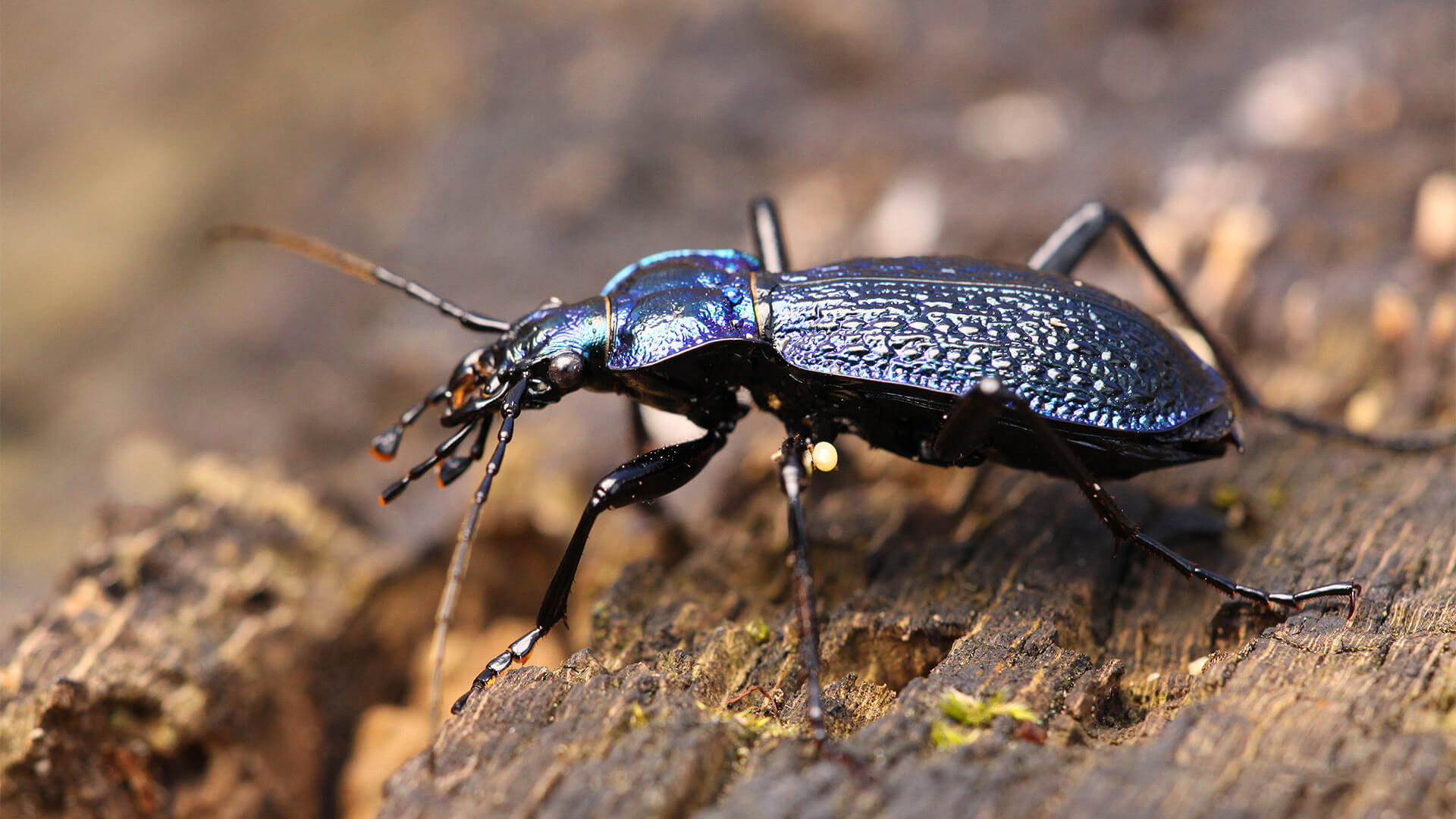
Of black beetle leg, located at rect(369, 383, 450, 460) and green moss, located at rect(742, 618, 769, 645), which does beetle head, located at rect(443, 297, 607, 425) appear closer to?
black beetle leg, located at rect(369, 383, 450, 460)

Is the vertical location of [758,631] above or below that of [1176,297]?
below

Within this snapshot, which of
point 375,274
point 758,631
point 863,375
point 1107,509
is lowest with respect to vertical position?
point 1107,509

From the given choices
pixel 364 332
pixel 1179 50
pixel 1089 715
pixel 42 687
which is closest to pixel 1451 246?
pixel 1179 50

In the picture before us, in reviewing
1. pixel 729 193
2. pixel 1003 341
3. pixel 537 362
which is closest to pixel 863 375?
pixel 1003 341

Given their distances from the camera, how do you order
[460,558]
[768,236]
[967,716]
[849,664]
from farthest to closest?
[768,236], [849,664], [460,558], [967,716]

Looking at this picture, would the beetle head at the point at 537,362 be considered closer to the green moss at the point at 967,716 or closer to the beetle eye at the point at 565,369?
the beetle eye at the point at 565,369

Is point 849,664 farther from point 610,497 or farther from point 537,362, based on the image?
point 537,362

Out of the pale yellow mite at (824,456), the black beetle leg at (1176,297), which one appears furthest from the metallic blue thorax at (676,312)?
the black beetle leg at (1176,297)
